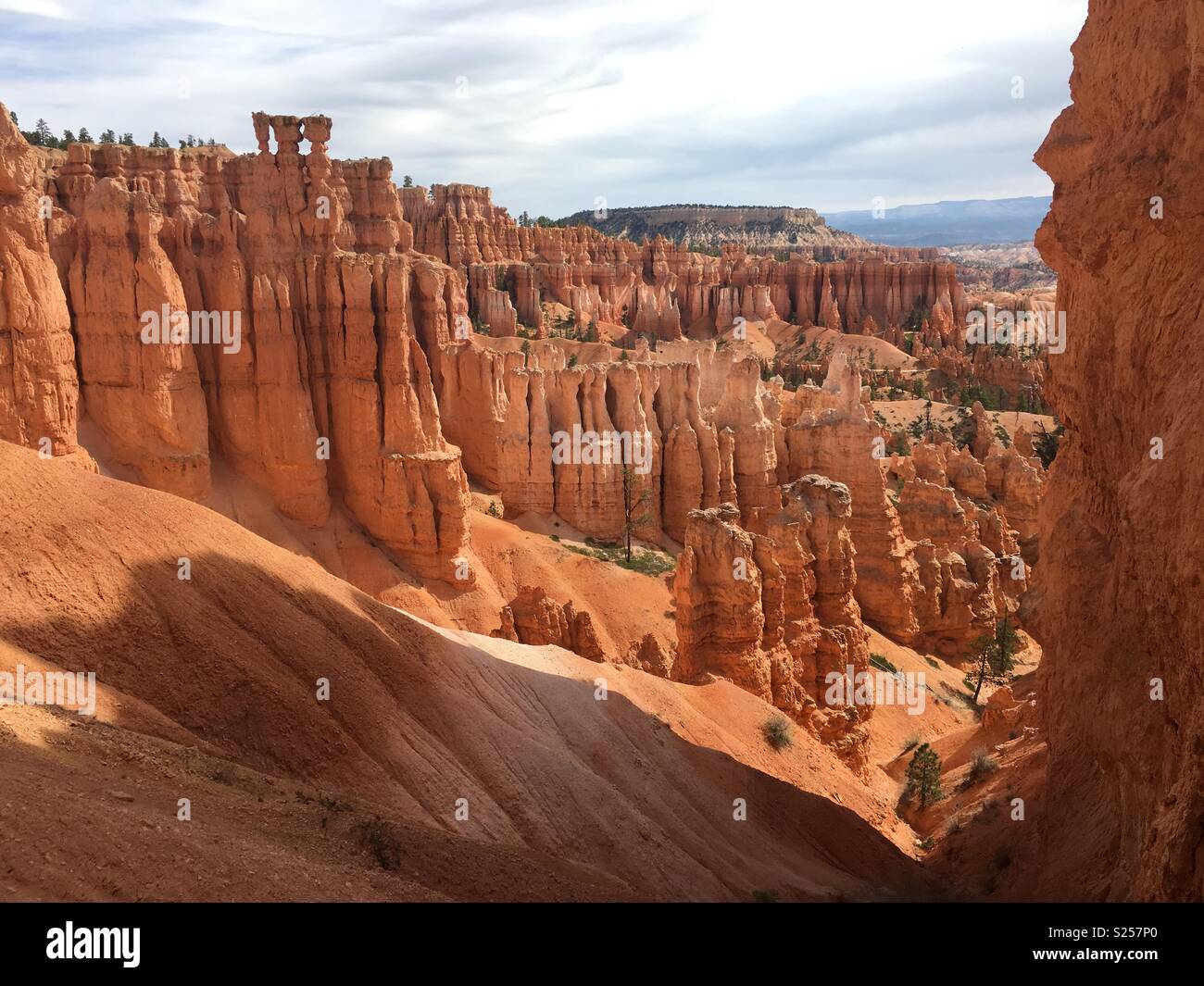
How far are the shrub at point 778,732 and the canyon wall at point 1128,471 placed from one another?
6.84 m

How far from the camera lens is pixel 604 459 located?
4350cm

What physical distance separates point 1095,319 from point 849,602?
18.3m

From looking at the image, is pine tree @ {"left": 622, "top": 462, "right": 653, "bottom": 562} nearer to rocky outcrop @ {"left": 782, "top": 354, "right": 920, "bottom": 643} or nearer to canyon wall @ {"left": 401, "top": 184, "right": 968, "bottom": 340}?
rocky outcrop @ {"left": 782, "top": 354, "right": 920, "bottom": 643}

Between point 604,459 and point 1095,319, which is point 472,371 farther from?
point 1095,319

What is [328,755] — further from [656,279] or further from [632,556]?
[656,279]

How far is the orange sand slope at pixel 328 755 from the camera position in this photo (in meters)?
9.91

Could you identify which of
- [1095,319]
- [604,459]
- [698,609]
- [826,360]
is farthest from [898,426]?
[1095,319]

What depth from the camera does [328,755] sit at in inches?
608

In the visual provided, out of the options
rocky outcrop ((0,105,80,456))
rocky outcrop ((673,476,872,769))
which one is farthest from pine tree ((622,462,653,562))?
rocky outcrop ((0,105,80,456))

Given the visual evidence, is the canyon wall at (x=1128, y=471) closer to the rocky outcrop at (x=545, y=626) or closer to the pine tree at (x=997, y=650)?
the rocky outcrop at (x=545, y=626)

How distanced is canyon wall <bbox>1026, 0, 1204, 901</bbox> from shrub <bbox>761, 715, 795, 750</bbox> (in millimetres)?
6837

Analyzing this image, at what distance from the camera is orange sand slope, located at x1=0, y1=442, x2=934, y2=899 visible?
9.91 metres

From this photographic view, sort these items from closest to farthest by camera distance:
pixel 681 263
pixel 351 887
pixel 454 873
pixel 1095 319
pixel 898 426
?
pixel 351 887 < pixel 454 873 < pixel 1095 319 < pixel 898 426 < pixel 681 263

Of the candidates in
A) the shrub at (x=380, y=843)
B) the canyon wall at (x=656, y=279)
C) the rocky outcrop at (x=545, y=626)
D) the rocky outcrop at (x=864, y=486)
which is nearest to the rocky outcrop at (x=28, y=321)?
the rocky outcrop at (x=545, y=626)
